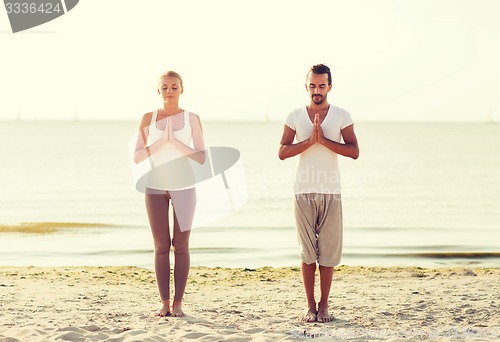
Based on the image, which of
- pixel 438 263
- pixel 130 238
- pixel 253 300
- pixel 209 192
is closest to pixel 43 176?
pixel 209 192

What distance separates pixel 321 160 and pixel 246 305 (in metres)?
1.77

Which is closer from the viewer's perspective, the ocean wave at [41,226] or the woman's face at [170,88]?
the woman's face at [170,88]

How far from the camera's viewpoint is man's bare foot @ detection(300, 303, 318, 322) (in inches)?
220

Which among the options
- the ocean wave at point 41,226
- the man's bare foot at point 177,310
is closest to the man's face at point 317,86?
the man's bare foot at point 177,310

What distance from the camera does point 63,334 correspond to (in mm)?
5016

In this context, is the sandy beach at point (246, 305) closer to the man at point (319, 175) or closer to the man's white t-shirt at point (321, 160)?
the man at point (319, 175)

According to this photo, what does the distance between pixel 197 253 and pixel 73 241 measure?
252 cm

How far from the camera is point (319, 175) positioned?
17.5ft

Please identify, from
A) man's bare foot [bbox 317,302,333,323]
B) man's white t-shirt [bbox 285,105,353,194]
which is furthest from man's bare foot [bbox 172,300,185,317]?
man's white t-shirt [bbox 285,105,353,194]

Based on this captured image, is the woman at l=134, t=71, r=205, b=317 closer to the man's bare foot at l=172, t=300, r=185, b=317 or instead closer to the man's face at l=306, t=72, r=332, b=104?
the man's bare foot at l=172, t=300, r=185, b=317

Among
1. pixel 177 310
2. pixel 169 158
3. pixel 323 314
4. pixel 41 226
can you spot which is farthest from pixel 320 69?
pixel 41 226

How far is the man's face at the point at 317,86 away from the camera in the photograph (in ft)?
17.5

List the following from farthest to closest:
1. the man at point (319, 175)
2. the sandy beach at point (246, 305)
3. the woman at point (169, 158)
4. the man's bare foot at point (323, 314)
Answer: the man's bare foot at point (323, 314) < the woman at point (169, 158) < the man at point (319, 175) < the sandy beach at point (246, 305)

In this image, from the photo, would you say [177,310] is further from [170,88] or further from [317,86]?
[317,86]
